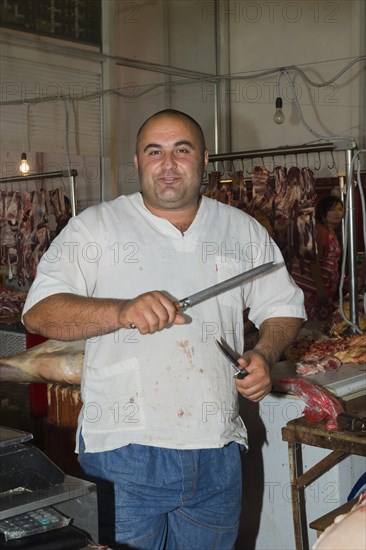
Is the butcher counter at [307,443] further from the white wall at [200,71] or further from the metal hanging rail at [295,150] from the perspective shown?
the white wall at [200,71]

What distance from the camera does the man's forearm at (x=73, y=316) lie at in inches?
90.2

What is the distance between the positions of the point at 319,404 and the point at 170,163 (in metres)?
1.20

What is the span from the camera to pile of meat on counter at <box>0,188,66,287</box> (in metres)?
6.84

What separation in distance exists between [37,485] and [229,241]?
4.23ft

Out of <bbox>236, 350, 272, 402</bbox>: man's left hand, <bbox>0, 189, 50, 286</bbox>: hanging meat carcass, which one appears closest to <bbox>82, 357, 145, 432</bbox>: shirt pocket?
<bbox>236, 350, 272, 402</bbox>: man's left hand

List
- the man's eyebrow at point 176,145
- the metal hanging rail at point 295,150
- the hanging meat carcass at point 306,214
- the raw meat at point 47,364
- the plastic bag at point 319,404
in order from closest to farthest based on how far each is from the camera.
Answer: the man's eyebrow at point 176,145
the plastic bag at point 319,404
the raw meat at point 47,364
the metal hanging rail at point 295,150
the hanging meat carcass at point 306,214

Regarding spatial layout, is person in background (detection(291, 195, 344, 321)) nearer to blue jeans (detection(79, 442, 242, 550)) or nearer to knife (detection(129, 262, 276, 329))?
blue jeans (detection(79, 442, 242, 550))

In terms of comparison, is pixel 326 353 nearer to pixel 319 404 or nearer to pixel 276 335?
pixel 319 404

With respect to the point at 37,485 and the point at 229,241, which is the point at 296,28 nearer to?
the point at 229,241

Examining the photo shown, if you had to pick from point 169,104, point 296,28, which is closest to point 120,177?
point 169,104

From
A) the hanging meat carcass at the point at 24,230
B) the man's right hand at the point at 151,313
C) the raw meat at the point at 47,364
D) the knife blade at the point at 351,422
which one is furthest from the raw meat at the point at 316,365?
the hanging meat carcass at the point at 24,230

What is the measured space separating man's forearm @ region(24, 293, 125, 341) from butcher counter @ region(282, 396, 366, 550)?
103 cm

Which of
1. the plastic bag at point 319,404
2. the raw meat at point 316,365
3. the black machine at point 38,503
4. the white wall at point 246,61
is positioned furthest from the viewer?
the white wall at point 246,61

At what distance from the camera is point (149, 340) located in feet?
8.32
